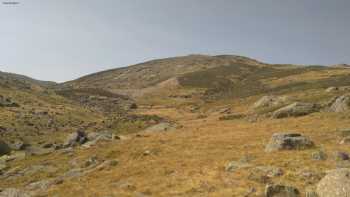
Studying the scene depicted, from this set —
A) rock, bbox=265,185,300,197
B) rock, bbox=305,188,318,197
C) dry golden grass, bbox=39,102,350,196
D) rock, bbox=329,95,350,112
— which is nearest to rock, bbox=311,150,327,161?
dry golden grass, bbox=39,102,350,196

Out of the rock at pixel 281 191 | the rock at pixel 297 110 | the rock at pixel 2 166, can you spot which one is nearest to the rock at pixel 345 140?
the rock at pixel 281 191

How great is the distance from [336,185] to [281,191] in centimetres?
264

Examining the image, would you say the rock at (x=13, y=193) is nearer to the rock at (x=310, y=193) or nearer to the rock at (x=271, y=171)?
the rock at (x=271, y=171)

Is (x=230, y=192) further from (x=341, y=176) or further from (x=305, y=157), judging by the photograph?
(x=305, y=157)

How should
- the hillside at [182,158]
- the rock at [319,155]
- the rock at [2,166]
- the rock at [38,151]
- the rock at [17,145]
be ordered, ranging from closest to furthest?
the hillside at [182,158] < the rock at [319,155] < the rock at [2,166] < the rock at [38,151] < the rock at [17,145]

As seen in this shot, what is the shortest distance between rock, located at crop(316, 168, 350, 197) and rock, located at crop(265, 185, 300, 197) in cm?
110

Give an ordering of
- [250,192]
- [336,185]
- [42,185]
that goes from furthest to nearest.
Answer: [42,185] → [250,192] → [336,185]

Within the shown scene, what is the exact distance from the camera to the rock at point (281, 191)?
17303mm

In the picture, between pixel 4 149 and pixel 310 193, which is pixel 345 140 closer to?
pixel 310 193

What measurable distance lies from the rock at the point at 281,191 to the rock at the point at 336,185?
1103mm

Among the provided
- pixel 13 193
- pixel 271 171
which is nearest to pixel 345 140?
pixel 271 171

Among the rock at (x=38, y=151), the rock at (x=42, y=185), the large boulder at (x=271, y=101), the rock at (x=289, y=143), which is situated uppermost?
the large boulder at (x=271, y=101)

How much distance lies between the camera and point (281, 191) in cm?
1753

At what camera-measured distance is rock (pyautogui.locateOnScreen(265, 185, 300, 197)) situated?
681 inches
